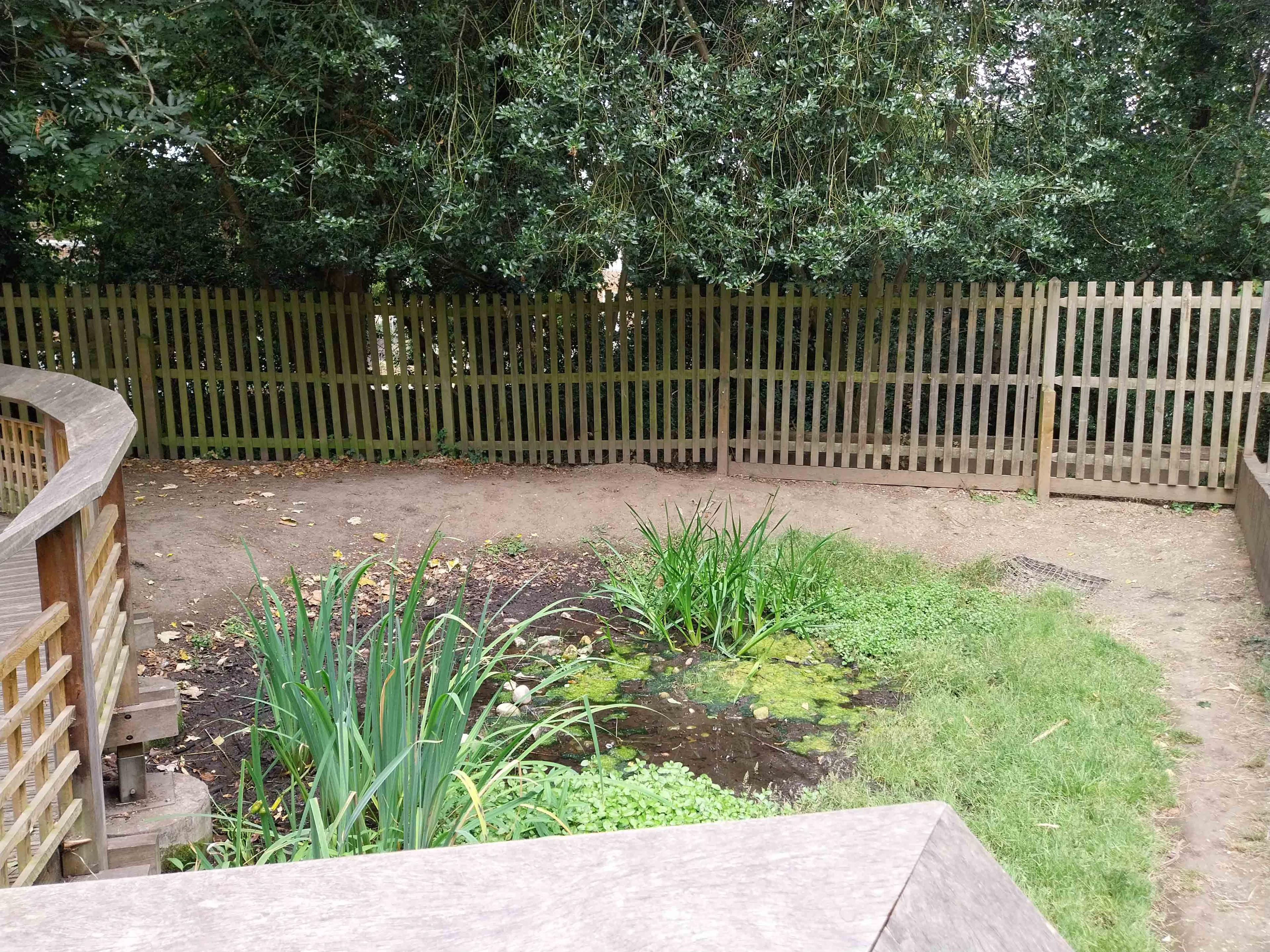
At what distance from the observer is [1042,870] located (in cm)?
339

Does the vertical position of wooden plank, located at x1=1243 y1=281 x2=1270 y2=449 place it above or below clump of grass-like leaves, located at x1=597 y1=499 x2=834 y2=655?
above

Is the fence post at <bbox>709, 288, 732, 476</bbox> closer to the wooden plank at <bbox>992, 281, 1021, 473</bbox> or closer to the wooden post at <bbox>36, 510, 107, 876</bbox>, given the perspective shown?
the wooden plank at <bbox>992, 281, 1021, 473</bbox>

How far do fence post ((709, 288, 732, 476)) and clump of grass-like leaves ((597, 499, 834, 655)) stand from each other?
11.8ft

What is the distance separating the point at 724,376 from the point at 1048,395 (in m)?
3.01

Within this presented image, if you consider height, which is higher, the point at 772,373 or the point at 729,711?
the point at 772,373

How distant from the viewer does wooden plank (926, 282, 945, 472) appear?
A: 9359 mm

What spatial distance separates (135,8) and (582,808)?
6.58 m

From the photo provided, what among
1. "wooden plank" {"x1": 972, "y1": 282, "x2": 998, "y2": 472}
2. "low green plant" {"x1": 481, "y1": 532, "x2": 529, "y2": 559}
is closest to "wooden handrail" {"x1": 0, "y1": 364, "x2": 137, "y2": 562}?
"low green plant" {"x1": 481, "y1": 532, "x2": 529, "y2": 559}

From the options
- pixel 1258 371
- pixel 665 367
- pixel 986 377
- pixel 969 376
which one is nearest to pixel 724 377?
pixel 665 367

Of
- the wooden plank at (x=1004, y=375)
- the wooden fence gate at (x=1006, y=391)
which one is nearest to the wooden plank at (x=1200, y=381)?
the wooden fence gate at (x=1006, y=391)

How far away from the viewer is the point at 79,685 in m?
2.88

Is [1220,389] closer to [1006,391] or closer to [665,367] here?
[1006,391]

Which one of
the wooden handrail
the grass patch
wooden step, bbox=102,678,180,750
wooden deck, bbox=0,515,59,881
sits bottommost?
the grass patch

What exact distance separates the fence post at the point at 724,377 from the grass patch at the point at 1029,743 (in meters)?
3.70
